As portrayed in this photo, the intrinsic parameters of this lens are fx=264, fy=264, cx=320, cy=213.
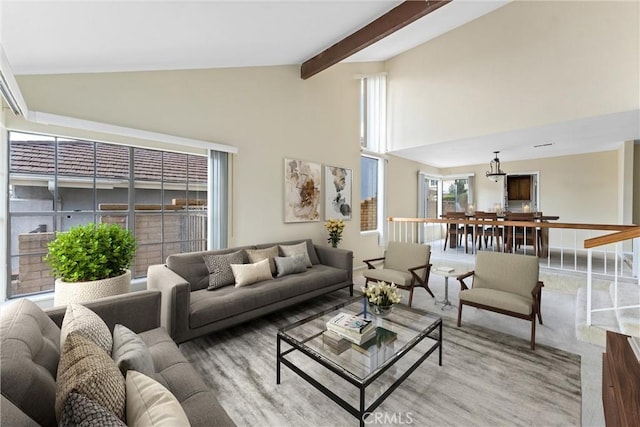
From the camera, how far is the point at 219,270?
3.04 metres

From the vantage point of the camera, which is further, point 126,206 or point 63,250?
point 126,206

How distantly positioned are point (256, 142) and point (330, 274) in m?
2.19

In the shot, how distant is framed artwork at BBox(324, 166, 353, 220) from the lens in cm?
501

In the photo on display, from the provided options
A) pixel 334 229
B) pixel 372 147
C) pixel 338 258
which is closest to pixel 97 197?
pixel 338 258

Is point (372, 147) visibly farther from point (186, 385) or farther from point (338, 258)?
point (186, 385)

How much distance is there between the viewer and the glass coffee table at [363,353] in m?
1.63

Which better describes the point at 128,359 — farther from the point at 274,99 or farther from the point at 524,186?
the point at 524,186

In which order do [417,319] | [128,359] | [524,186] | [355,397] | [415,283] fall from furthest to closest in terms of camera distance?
1. [524,186]
2. [415,283]
3. [417,319]
4. [355,397]
5. [128,359]

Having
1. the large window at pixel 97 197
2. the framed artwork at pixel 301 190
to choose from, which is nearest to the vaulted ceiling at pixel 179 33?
the large window at pixel 97 197

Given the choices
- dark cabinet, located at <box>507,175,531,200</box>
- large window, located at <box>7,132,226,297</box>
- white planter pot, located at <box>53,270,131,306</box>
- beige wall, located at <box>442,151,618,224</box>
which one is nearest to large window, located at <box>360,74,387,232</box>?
large window, located at <box>7,132,226,297</box>

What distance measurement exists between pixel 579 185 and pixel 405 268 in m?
5.78

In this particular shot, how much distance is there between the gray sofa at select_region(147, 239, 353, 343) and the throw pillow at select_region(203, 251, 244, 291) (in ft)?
0.20

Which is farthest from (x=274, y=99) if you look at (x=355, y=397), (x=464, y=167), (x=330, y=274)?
(x=464, y=167)

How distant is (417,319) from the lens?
2.35 metres
